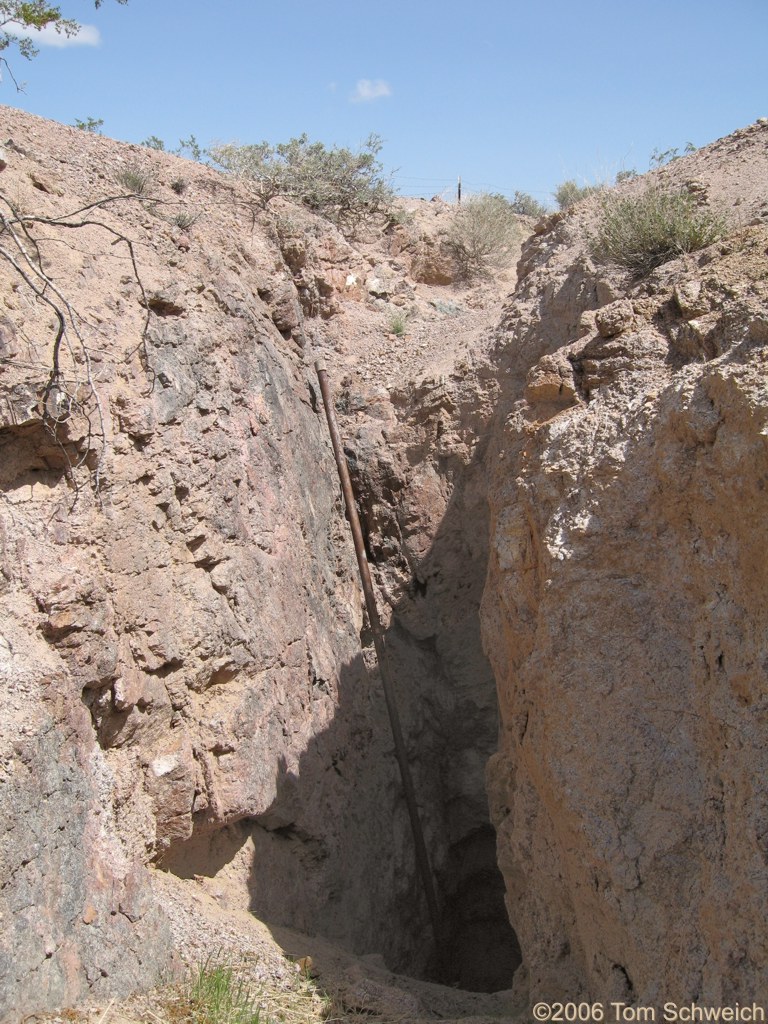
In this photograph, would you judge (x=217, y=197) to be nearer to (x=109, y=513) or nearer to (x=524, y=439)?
(x=109, y=513)

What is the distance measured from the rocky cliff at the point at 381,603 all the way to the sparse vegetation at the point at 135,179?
0.02 meters

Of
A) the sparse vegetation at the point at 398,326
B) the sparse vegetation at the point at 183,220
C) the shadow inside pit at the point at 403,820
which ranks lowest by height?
the shadow inside pit at the point at 403,820

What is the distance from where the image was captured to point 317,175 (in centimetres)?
1067

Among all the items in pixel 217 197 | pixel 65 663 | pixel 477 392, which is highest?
pixel 217 197

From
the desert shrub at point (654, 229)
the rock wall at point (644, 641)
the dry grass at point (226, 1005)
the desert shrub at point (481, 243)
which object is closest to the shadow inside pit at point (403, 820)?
the dry grass at point (226, 1005)

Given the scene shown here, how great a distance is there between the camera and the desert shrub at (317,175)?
989 cm

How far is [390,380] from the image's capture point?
9.01 meters

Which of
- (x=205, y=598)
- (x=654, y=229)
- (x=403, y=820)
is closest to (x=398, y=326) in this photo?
(x=654, y=229)

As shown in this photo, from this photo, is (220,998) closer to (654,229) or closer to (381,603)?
(381,603)

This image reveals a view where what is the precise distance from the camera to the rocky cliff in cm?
393

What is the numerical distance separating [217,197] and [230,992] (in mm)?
6757

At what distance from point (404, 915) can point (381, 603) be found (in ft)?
8.61

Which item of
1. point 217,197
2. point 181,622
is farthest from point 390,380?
point 181,622

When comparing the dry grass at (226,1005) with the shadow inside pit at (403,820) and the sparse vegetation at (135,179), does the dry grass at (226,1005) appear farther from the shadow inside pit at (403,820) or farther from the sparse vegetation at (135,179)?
the sparse vegetation at (135,179)
